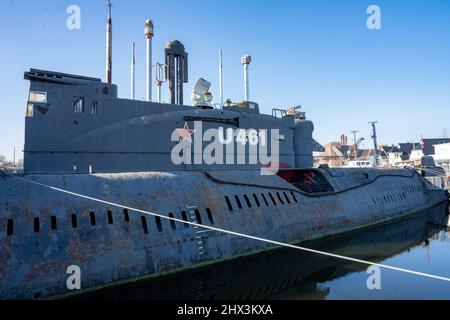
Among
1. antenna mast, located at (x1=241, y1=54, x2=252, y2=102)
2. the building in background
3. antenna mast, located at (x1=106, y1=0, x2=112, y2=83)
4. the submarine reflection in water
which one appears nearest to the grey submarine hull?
the submarine reflection in water

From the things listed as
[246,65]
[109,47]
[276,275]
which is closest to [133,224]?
[276,275]

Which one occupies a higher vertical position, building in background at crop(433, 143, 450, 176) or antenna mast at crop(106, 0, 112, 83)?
antenna mast at crop(106, 0, 112, 83)

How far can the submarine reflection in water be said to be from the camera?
1105 centimetres

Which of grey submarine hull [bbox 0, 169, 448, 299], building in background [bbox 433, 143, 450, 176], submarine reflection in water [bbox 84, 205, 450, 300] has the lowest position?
submarine reflection in water [bbox 84, 205, 450, 300]

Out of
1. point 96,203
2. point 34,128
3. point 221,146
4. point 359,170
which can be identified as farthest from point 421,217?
point 34,128

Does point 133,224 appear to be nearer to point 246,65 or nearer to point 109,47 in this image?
point 109,47

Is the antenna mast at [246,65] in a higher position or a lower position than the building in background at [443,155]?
higher

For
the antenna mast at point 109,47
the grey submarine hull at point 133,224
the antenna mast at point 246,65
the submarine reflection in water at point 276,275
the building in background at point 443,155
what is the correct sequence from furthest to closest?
1. the building in background at point 443,155
2. the antenna mast at point 246,65
3. the antenna mast at point 109,47
4. the submarine reflection in water at point 276,275
5. the grey submarine hull at point 133,224

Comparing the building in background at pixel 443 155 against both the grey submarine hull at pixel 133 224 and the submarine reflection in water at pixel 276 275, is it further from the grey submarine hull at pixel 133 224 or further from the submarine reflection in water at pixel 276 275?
the grey submarine hull at pixel 133 224

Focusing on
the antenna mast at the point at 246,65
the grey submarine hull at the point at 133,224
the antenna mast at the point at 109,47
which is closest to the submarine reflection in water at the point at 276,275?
the grey submarine hull at the point at 133,224

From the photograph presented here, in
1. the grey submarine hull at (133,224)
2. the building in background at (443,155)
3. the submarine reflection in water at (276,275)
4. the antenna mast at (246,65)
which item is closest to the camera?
the grey submarine hull at (133,224)

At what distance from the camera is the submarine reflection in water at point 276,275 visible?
11047 millimetres

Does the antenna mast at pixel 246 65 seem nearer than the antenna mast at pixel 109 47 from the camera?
No

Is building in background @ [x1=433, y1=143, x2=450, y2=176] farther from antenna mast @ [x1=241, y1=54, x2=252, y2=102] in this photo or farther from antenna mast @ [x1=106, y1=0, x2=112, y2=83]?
antenna mast @ [x1=106, y1=0, x2=112, y2=83]
